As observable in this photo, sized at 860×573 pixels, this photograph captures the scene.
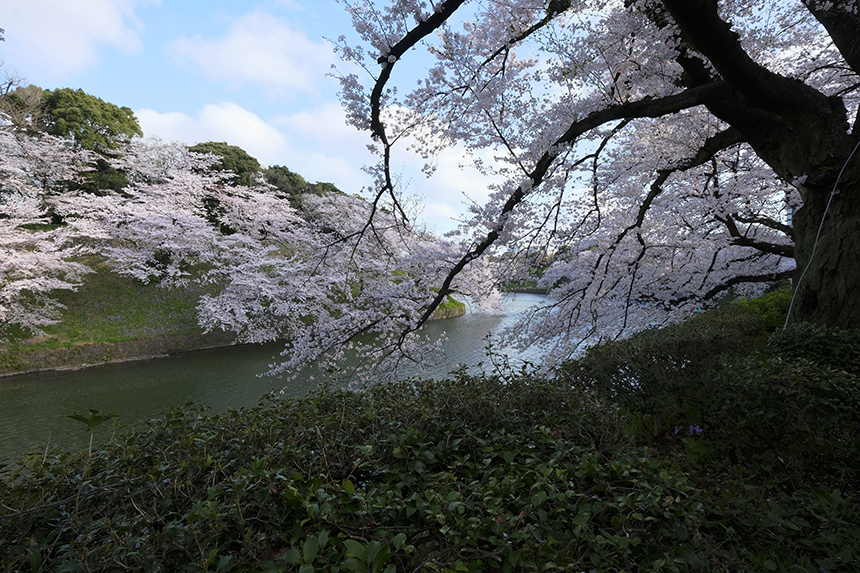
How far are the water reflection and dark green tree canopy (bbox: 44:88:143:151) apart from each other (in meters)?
12.1

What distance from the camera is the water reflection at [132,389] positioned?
7434 mm

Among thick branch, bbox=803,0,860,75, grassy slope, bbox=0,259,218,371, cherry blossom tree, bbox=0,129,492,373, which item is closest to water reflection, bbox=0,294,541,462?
grassy slope, bbox=0,259,218,371

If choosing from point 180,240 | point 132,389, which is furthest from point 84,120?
point 132,389

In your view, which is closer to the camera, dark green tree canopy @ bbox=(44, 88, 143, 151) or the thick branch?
the thick branch

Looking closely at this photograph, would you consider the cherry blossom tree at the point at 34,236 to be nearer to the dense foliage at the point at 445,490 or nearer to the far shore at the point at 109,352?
the far shore at the point at 109,352

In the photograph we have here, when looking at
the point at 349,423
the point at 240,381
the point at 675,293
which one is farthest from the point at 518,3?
the point at 240,381

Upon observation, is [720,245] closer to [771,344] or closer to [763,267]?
[763,267]

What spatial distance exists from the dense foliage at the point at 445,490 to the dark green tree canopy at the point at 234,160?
19818 millimetres

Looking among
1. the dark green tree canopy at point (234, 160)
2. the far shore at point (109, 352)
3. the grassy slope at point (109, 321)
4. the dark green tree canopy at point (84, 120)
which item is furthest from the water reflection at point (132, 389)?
the dark green tree canopy at point (84, 120)

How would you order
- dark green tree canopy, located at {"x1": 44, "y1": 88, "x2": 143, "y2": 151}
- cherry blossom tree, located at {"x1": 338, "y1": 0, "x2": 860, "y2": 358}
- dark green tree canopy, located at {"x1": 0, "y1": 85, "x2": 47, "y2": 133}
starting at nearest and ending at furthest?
cherry blossom tree, located at {"x1": 338, "y1": 0, "x2": 860, "y2": 358}, dark green tree canopy, located at {"x1": 0, "y1": 85, "x2": 47, "y2": 133}, dark green tree canopy, located at {"x1": 44, "y1": 88, "x2": 143, "y2": 151}

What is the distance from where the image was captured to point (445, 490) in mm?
1454

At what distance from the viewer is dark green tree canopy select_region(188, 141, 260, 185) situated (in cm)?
1944

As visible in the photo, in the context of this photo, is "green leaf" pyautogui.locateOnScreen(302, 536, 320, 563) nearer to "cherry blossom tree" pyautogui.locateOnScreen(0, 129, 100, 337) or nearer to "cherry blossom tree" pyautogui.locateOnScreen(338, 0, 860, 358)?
"cherry blossom tree" pyautogui.locateOnScreen(338, 0, 860, 358)

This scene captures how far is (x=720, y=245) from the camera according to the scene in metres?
7.02
